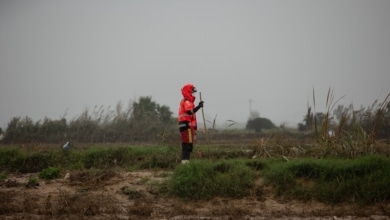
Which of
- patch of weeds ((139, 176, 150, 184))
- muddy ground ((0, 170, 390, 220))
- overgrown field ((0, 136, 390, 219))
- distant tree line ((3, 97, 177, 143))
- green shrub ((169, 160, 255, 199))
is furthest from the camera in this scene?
distant tree line ((3, 97, 177, 143))

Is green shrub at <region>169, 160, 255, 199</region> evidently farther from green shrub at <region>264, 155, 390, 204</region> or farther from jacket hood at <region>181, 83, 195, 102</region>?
jacket hood at <region>181, 83, 195, 102</region>

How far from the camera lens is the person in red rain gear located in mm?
8539

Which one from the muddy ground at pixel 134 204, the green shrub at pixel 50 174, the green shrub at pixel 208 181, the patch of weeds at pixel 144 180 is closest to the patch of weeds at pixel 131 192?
the muddy ground at pixel 134 204

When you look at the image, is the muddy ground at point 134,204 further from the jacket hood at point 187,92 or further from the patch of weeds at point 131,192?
the jacket hood at point 187,92

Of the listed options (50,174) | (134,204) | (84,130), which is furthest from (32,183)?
(84,130)

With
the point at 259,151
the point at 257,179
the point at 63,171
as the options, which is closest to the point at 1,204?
the point at 63,171

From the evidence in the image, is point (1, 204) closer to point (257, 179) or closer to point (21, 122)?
point (257, 179)

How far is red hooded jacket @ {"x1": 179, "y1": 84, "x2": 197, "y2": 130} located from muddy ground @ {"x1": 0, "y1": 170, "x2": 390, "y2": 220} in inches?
70.9

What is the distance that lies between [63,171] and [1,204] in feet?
9.15

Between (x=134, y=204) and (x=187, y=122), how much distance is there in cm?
308

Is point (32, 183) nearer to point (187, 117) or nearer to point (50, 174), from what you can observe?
point (50, 174)

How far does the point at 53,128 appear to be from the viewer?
1883 cm

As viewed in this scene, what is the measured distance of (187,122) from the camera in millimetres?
8648

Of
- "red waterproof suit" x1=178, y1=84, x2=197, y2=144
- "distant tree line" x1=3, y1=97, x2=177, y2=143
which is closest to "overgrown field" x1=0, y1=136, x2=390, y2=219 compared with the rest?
"red waterproof suit" x1=178, y1=84, x2=197, y2=144
